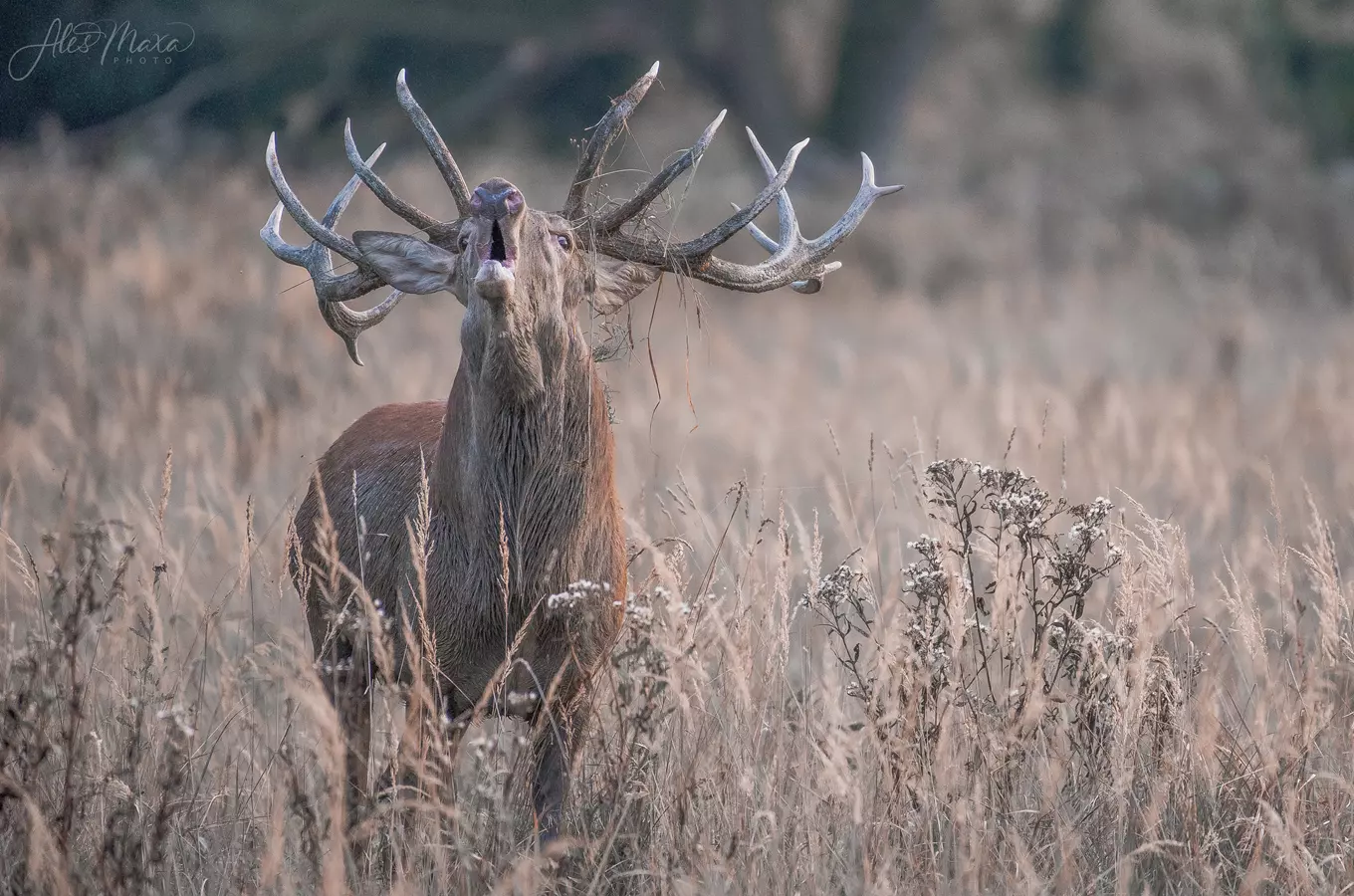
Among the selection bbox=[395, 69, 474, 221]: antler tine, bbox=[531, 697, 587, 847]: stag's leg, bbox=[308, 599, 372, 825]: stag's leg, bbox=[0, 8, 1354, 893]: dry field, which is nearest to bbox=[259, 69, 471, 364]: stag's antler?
bbox=[395, 69, 474, 221]: antler tine

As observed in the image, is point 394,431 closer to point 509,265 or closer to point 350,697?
point 350,697

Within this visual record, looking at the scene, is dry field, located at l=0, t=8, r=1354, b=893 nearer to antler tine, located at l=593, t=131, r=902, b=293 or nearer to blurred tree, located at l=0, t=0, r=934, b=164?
antler tine, located at l=593, t=131, r=902, b=293

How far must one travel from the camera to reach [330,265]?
16.7 feet

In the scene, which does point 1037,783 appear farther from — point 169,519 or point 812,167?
point 812,167

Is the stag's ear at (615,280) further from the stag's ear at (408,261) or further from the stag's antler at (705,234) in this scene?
the stag's ear at (408,261)

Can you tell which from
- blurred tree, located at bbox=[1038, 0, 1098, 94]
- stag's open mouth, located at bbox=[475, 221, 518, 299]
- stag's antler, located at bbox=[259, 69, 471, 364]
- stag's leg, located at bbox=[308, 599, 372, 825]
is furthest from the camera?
blurred tree, located at bbox=[1038, 0, 1098, 94]

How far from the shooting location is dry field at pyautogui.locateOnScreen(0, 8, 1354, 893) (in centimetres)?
400

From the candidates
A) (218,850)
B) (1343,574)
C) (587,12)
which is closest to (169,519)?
(218,850)

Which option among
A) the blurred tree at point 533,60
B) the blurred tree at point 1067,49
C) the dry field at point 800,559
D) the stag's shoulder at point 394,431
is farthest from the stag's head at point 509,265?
the blurred tree at point 1067,49

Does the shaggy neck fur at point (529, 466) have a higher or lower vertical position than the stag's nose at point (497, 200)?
lower

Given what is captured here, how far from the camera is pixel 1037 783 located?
14.7 feet

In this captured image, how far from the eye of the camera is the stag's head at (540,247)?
13.6 ft

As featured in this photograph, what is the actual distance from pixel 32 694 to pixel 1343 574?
5937 mm

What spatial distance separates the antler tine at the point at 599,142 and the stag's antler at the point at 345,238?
0.34 m
